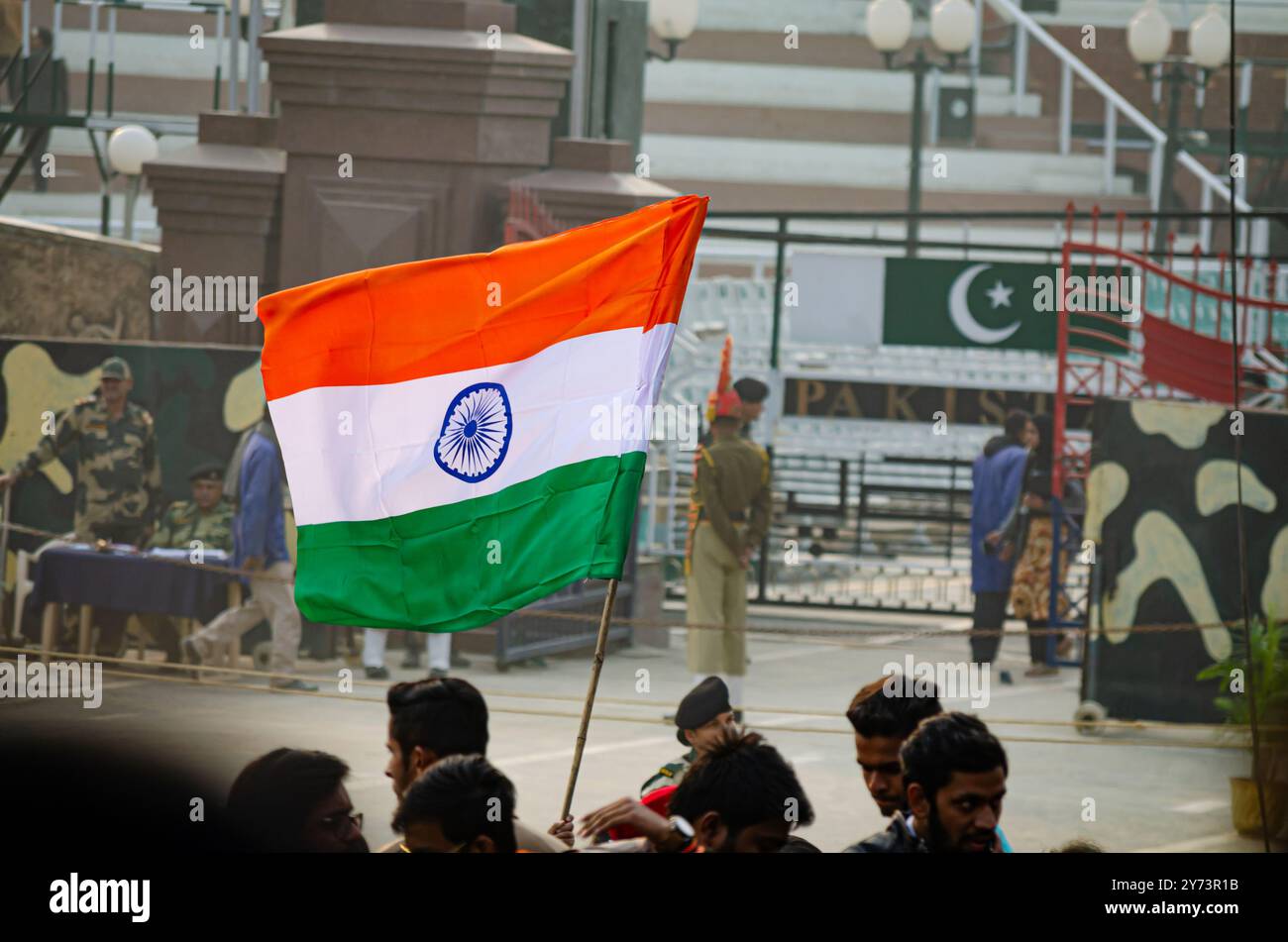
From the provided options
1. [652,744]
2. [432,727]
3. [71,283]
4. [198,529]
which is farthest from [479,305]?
[71,283]

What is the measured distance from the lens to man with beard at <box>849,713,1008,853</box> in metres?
3.81

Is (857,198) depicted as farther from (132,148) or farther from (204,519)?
(204,519)

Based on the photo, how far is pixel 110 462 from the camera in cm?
1139

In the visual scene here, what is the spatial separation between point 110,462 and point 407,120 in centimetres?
277

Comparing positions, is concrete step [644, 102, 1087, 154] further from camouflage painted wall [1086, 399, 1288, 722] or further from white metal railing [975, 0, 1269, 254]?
camouflage painted wall [1086, 399, 1288, 722]

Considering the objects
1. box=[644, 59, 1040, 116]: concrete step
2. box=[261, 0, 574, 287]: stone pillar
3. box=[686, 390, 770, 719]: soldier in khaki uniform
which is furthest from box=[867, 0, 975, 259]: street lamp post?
box=[686, 390, 770, 719]: soldier in khaki uniform

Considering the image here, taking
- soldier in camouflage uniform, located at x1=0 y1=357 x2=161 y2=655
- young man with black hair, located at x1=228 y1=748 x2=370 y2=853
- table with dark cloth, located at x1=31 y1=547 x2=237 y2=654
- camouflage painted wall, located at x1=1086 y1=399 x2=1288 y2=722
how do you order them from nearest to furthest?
1. young man with black hair, located at x1=228 y1=748 x2=370 y2=853
2. camouflage painted wall, located at x1=1086 y1=399 x2=1288 y2=722
3. table with dark cloth, located at x1=31 y1=547 x2=237 y2=654
4. soldier in camouflage uniform, located at x1=0 y1=357 x2=161 y2=655

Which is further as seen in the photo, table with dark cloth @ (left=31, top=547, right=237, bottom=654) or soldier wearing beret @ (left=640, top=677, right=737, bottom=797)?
table with dark cloth @ (left=31, top=547, right=237, bottom=654)

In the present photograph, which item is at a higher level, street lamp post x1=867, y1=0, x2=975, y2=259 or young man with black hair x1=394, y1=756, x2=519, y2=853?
street lamp post x1=867, y1=0, x2=975, y2=259

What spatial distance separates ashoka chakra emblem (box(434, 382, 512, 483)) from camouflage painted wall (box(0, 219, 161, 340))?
397 inches

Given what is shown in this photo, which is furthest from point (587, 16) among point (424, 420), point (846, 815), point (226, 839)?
point (226, 839)

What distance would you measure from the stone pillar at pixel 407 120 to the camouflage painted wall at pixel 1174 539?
4.02 meters

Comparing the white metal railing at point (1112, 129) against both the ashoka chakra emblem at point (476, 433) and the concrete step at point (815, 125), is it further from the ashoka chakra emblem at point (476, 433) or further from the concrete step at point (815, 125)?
the ashoka chakra emblem at point (476, 433)

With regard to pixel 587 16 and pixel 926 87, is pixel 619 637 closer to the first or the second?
pixel 587 16
